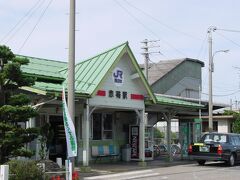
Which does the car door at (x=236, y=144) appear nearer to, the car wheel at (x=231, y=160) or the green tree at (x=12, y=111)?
the car wheel at (x=231, y=160)

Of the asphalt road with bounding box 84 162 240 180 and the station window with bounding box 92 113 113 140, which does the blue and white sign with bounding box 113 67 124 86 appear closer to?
the station window with bounding box 92 113 113 140

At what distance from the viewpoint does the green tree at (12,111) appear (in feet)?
47.1

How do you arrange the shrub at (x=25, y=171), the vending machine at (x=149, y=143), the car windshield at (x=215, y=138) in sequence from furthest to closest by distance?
the vending machine at (x=149, y=143)
the car windshield at (x=215, y=138)
the shrub at (x=25, y=171)

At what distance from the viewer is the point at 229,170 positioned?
21.5 m

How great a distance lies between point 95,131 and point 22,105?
1017 cm

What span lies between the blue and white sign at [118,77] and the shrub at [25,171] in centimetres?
931

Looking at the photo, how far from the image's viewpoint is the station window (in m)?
24.8

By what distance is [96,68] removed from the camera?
71.8 ft

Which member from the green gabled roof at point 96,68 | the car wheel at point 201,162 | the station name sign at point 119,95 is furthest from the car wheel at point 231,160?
the green gabled roof at point 96,68

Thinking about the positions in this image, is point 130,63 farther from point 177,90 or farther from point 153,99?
point 177,90

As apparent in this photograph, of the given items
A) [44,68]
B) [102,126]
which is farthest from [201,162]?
[44,68]

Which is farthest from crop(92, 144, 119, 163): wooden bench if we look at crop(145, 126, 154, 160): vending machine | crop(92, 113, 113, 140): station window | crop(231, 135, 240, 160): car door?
crop(231, 135, 240, 160): car door

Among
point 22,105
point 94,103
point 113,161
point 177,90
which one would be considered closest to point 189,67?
point 177,90

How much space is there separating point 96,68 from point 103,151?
16.5 ft
